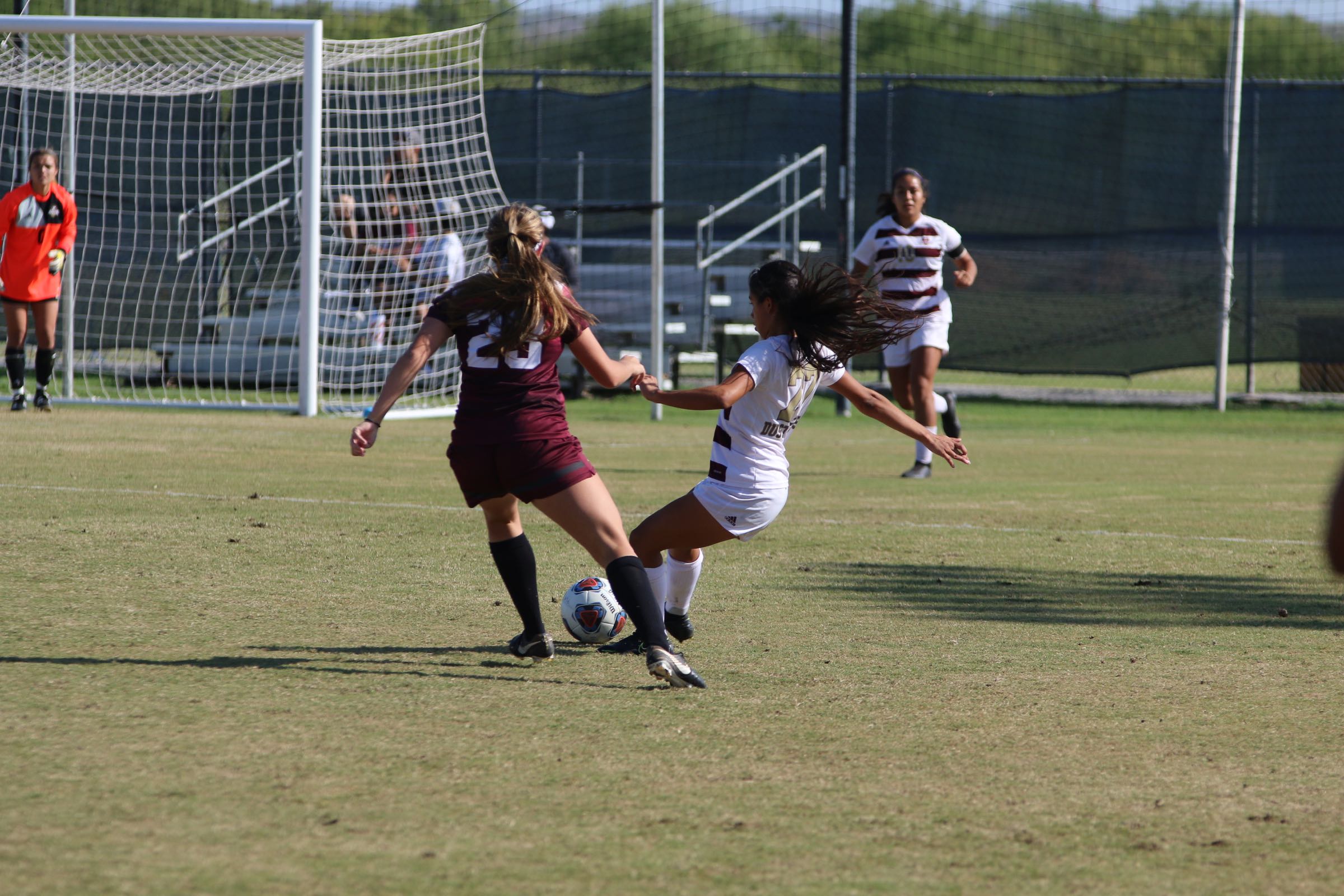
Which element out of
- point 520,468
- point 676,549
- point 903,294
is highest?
point 903,294

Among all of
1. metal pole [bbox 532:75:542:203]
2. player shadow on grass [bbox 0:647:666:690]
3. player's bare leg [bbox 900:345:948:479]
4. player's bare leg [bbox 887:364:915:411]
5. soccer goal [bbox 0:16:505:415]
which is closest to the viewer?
player shadow on grass [bbox 0:647:666:690]

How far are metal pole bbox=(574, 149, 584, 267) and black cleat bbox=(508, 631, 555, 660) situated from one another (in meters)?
14.4

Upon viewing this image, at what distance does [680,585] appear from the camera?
17.4 feet

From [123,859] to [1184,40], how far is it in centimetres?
2926

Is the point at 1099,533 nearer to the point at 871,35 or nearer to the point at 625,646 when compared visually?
the point at 625,646

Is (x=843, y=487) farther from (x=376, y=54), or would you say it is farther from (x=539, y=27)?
(x=539, y=27)

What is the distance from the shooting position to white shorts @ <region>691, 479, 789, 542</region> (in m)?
5.12

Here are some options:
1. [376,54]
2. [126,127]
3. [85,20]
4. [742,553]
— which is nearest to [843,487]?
[742,553]

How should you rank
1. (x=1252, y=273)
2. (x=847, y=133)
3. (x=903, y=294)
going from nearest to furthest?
(x=903, y=294) → (x=847, y=133) → (x=1252, y=273)

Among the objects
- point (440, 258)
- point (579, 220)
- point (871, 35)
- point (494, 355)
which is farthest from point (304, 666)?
point (871, 35)

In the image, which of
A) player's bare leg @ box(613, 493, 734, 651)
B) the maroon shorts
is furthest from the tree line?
the maroon shorts

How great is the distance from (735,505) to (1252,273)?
14.7m

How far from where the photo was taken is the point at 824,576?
6664 mm

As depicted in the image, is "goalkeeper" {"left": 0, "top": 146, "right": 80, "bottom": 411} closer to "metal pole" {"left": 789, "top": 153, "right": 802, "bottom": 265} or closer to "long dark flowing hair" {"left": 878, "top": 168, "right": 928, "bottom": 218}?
"long dark flowing hair" {"left": 878, "top": 168, "right": 928, "bottom": 218}
